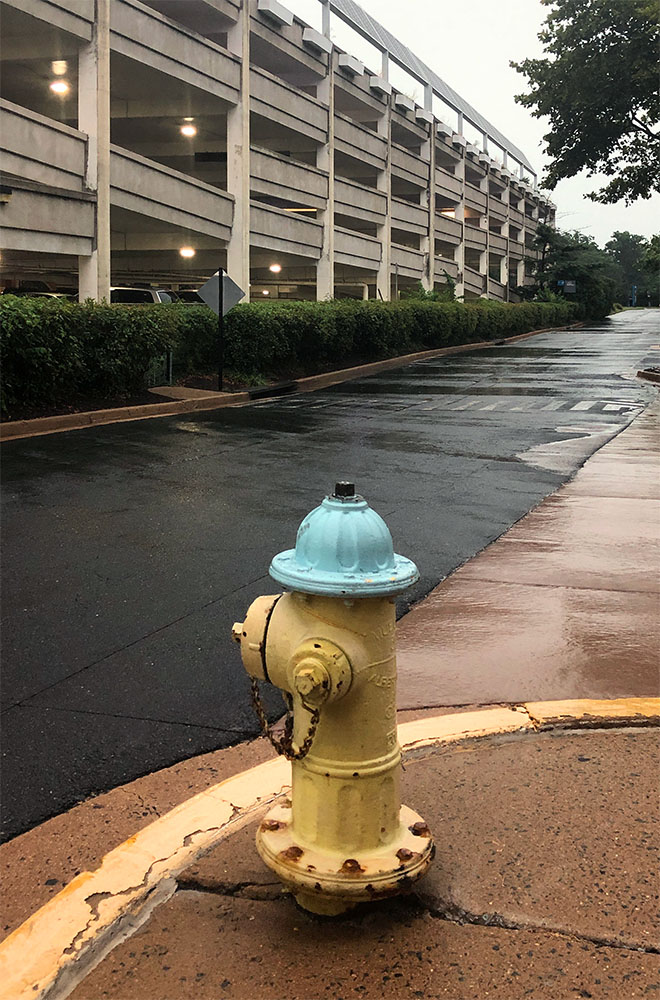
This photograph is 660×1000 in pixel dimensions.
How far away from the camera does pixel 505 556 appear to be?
7395mm

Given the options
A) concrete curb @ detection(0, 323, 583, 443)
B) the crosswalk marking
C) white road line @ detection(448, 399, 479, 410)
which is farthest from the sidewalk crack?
the crosswalk marking

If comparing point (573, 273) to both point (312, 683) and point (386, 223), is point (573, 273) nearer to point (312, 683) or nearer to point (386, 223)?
point (386, 223)

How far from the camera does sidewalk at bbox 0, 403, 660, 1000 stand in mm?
2572

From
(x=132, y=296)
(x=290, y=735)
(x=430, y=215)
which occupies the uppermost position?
(x=430, y=215)

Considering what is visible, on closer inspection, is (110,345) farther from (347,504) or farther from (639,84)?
(639,84)

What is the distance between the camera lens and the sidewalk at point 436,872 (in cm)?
257

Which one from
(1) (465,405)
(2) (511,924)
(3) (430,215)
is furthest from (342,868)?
(3) (430,215)

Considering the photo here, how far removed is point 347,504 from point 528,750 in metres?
1.70

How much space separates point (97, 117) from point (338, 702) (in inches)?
1002

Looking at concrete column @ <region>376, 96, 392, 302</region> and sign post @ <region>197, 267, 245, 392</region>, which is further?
concrete column @ <region>376, 96, 392, 302</region>

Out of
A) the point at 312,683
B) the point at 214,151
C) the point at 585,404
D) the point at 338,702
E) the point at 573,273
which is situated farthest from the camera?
the point at 573,273

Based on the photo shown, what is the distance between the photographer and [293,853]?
2.78 m

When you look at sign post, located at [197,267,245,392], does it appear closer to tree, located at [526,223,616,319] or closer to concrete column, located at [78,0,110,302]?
concrete column, located at [78,0,110,302]

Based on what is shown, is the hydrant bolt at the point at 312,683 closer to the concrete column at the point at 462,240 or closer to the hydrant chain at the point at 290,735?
the hydrant chain at the point at 290,735
